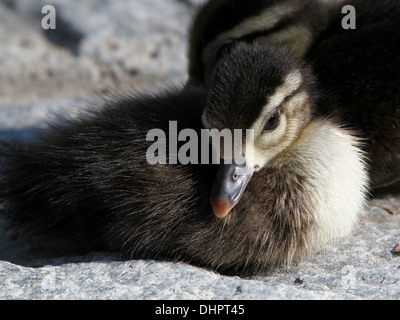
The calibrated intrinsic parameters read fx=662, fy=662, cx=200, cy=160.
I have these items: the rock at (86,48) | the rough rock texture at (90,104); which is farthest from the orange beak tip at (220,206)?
the rock at (86,48)

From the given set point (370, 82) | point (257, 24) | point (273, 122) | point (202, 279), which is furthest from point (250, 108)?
point (257, 24)

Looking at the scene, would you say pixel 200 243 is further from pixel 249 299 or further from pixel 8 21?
pixel 8 21

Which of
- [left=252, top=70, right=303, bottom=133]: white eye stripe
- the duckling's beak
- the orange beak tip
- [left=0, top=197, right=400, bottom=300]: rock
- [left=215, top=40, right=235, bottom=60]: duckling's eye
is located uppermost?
[left=215, top=40, right=235, bottom=60]: duckling's eye

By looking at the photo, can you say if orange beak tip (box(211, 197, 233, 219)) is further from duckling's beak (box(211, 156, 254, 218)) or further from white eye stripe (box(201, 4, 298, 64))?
white eye stripe (box(201, 4, 298, 64))

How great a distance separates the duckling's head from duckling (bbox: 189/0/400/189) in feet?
0.88

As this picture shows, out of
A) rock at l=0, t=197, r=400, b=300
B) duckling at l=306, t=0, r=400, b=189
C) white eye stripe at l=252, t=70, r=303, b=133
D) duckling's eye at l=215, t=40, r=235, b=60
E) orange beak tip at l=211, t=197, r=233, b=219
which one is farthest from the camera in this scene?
duckling's eye at l=215, t=40, r=235, b=60

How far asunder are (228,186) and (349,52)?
3.01 feet

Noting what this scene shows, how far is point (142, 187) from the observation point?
2.16 m

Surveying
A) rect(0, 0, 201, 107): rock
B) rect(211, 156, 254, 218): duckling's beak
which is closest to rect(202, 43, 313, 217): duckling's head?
rect(211, 156, 254, 218): duckling's beak

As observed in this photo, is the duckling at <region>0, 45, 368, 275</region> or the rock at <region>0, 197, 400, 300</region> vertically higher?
the duckling at <region>0, 45, 368, 275</region>

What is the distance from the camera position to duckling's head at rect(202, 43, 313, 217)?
210cm

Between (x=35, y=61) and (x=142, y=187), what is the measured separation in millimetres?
2593

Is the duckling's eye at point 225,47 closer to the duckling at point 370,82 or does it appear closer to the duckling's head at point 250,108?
the duckling at point 370,82
